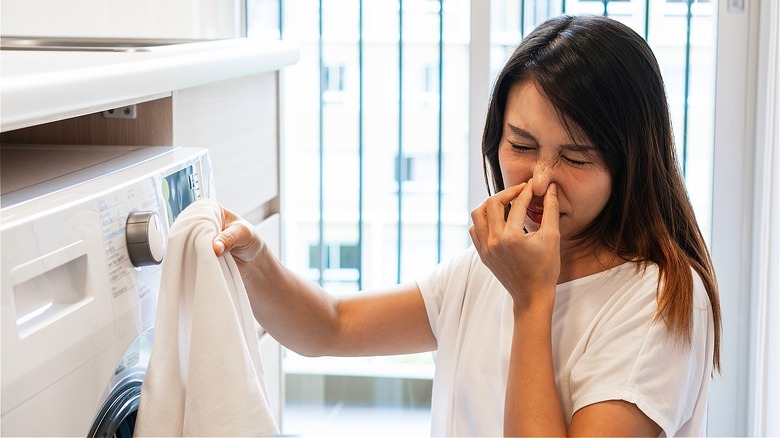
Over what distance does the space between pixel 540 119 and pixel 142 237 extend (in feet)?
1.56

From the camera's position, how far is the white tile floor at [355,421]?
2.34 meters

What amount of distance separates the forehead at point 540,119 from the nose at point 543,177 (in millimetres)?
31

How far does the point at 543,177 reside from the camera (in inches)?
40.7

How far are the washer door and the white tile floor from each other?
142cm

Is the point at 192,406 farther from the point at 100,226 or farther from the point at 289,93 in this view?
the point at 289,93

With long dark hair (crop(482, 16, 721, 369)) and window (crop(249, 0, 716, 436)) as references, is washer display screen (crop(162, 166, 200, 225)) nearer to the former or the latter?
long dark hair (crop(482, 16, 721, 369))

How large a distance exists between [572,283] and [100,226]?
599 mm

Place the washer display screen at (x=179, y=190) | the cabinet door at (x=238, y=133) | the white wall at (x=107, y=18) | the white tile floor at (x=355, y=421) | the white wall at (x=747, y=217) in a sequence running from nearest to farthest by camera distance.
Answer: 1. the washer display screen at (x=179, y=190)
2. the cabinet door at (x=238, y=133)
3. the white wall at (x=107, y=18)
4. the white wall at (x=747, y=217)
5. the white tile floor at (x=355, y=421)

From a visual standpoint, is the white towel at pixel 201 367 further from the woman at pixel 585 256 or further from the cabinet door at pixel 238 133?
the cabinet door at pixel 238 133

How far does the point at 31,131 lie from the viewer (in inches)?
46.5

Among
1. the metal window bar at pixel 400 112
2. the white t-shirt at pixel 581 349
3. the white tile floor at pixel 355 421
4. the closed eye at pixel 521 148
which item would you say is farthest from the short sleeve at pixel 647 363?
the white tile floor at pixel 355 421

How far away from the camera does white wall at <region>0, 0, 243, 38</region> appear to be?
1.78 meters

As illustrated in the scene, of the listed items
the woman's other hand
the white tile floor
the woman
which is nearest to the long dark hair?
the woman

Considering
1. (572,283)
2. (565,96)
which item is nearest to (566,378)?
(572,283)
